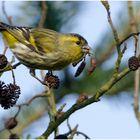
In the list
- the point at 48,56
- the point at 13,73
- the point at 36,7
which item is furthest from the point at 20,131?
the point at 36,7

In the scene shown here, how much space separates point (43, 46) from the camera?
2.71m

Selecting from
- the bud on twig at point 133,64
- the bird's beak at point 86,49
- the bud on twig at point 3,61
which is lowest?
the bud on twig at point 133,64

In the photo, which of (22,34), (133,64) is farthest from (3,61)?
(22,34)

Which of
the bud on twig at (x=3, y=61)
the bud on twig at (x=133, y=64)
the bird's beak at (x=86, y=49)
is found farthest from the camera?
the bird's beak at (x=86, y=49)

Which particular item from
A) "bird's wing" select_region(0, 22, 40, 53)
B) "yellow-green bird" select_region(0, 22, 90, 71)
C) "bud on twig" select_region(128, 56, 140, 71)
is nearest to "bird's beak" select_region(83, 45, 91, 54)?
"yellow-green bird" select_region(0, 22, 90, 71)

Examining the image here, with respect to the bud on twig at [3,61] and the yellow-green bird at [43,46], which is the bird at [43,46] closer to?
the yellow-green bird at [43,46]

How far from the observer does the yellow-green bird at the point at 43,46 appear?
237 cm

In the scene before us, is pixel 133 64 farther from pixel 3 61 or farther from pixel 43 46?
pixel 43 46

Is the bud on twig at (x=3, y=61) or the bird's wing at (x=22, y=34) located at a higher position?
the bird's wing at (x=22, y=34)

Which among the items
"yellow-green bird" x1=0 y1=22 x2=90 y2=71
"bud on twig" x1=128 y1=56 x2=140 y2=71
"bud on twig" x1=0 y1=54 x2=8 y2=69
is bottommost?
"bud on twig" x1=128 y1=56 x2=140 y2=71

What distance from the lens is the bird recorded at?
2.37 metres

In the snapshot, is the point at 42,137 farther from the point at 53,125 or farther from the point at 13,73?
the point at 13,73

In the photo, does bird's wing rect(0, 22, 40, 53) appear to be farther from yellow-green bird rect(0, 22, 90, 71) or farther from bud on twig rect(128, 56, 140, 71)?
bud on twig rect(128, 56, 140, 71)

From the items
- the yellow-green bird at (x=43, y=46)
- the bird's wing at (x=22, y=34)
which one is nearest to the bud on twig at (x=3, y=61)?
the yellow-green bird at (x=43, y=46)
